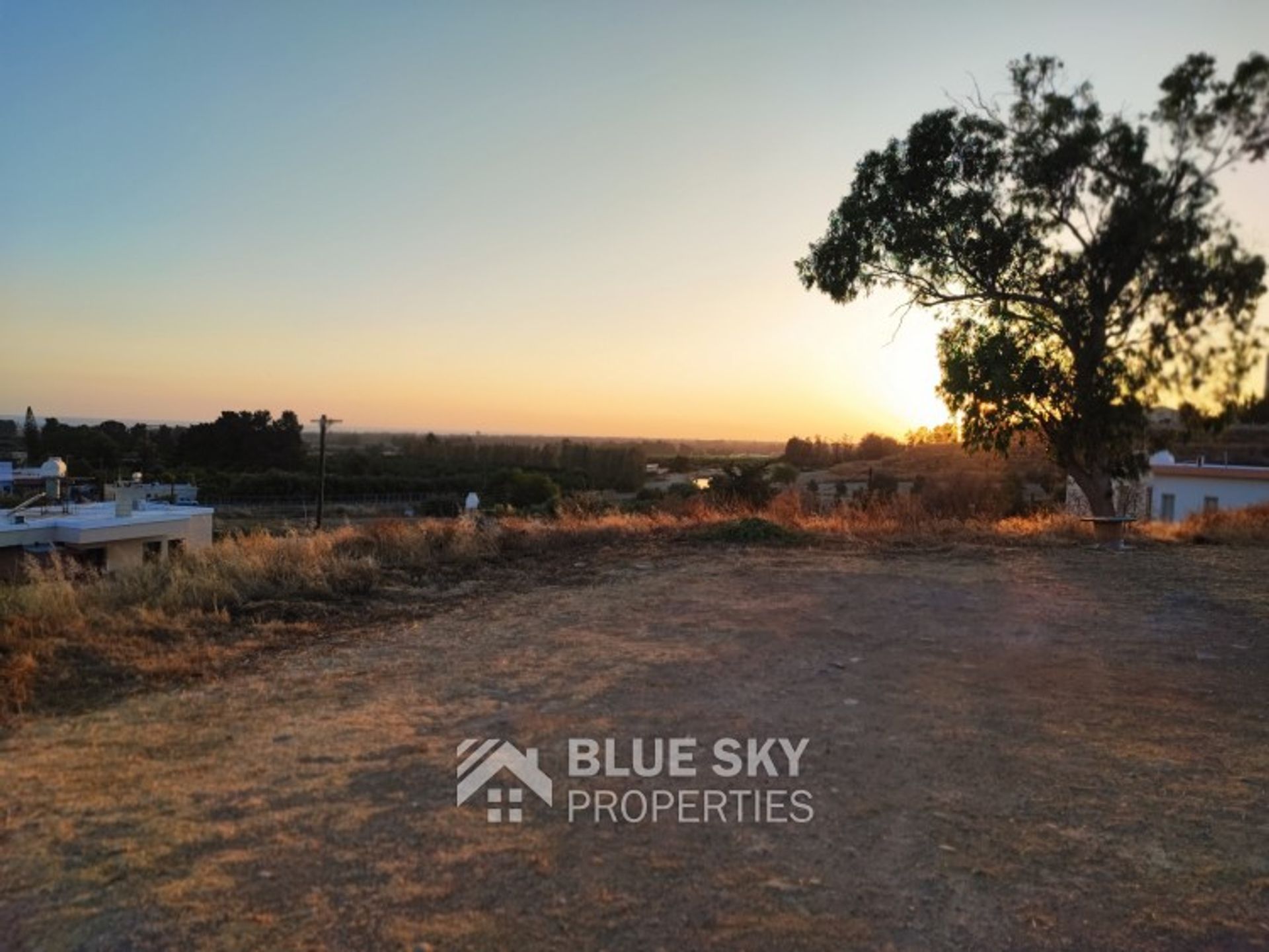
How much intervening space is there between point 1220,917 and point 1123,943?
39 cm

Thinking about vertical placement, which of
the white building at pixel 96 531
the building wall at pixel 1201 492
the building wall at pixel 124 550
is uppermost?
the building wall at pixel 1201 492

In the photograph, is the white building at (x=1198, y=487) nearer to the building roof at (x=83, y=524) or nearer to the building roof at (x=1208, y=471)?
the building roof at (x=1208, y=471)

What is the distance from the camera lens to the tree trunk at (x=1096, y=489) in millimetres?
13039

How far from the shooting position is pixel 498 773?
3537 millimetres

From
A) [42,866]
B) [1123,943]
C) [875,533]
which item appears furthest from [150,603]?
[875,533]

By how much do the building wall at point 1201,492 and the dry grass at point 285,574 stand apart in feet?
44.2

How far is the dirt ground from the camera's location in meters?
2.46

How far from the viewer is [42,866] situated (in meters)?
2.74

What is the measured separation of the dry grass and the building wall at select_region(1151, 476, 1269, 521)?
1347cm

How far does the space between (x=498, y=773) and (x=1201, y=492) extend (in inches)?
1163

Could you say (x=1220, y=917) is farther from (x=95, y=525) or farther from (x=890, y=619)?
(x=95, y=525)

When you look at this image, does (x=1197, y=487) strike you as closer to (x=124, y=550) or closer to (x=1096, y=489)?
(x=1096, y=489)
